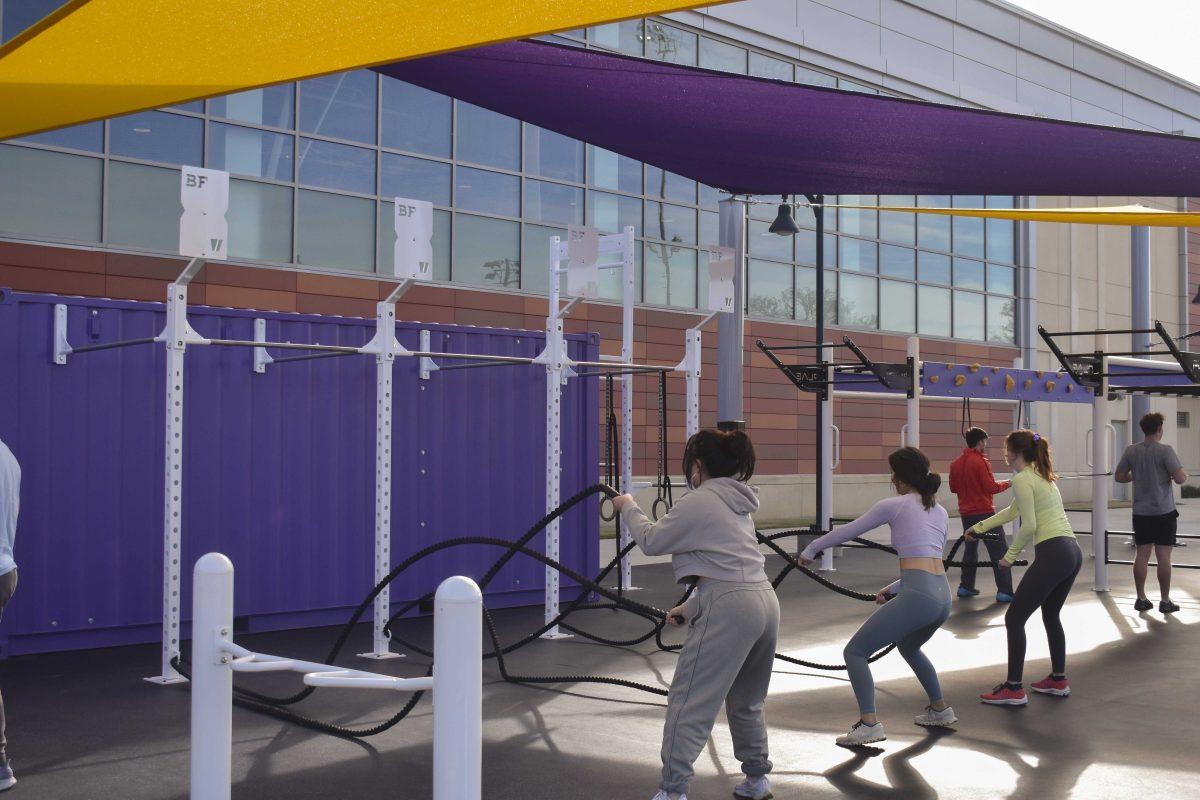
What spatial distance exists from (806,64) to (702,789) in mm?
18410

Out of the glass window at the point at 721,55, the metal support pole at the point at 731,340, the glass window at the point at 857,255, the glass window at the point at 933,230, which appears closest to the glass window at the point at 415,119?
the metal support pole at the point at 731,340

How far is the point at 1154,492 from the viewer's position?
1072 cm

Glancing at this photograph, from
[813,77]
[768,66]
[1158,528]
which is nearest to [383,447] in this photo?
[1158,528]

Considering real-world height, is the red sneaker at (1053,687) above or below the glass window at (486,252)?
below

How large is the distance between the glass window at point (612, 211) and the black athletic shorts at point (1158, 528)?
10.1 metres

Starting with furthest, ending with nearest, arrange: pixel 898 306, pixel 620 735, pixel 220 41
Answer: pixel 898 306
pixel 620 735
pixel 220 41

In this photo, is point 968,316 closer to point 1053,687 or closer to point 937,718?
point 1053,687

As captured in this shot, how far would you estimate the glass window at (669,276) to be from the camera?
1986cm

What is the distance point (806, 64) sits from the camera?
22000 mm

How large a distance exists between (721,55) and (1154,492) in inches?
480

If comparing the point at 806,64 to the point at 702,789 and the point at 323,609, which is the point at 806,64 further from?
the point at 702,789

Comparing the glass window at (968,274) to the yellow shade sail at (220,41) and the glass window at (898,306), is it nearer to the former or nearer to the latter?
the glass window at (898,306)

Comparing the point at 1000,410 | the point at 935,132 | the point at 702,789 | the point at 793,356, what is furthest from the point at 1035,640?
the point at 1000,410

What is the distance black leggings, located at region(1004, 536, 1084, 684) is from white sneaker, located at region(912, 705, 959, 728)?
0.53 m
